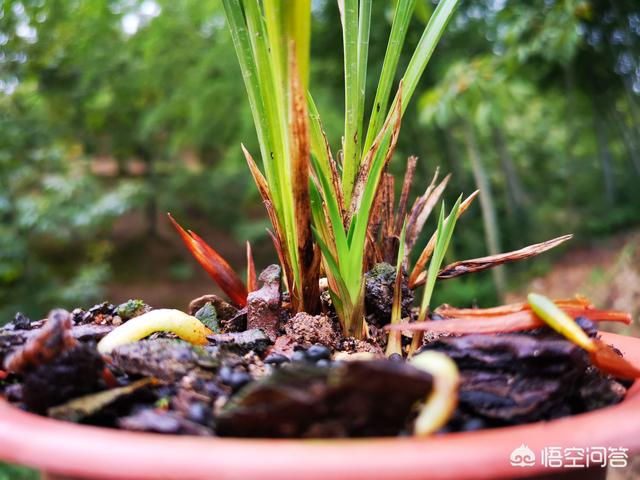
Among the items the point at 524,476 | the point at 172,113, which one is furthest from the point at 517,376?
the point at 172,113

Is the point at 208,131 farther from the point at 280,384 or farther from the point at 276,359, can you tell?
the point at 280,384

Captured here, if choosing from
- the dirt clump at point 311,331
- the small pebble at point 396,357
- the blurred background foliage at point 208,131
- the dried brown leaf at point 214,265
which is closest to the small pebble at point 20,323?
the dried brown leaf at point 214,265

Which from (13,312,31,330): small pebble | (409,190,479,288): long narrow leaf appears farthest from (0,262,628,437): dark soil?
(409,190,479,288): long narrow leaf

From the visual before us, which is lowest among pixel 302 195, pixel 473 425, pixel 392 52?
pixel 473 425

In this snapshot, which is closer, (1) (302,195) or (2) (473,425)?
(2) (473,425)

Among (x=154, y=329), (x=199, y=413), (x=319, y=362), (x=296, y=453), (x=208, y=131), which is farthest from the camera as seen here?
(x=208, y=131)

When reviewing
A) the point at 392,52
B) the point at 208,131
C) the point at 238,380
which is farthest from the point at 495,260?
the point at 208,131

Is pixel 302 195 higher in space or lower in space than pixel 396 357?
higher
